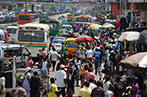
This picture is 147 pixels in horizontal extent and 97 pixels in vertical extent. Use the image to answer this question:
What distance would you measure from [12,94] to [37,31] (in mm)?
13012

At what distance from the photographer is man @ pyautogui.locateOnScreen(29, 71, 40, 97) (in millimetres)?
13203

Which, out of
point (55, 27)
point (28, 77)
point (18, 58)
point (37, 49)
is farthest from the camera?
point (55, 27)

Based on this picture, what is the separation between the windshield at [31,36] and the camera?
80.3 ft

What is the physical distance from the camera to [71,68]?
15789 mm

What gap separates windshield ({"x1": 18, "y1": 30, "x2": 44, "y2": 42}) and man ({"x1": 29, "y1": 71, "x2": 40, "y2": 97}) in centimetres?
1121

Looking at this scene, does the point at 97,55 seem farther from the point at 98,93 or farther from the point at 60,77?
the point at 98,93

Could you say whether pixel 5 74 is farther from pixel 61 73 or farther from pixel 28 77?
pixel 61 73

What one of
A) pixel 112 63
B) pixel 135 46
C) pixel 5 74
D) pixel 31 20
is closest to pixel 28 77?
pixel 5 74

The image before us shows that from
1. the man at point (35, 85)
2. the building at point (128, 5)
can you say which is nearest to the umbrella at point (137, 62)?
the man at point (35, 85)

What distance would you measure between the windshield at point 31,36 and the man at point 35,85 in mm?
11213

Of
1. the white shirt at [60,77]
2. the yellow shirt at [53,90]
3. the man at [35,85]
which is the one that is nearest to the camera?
the yellow shirt at [53,90]

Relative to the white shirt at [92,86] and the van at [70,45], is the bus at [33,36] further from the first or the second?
the white shirt at [92,86]

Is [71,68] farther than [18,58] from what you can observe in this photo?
No

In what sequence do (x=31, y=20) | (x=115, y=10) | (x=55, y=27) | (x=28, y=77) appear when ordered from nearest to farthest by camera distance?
1. (x=28, y=77)
2. (x=55, y=27)
3. (x=31, y=20)
4. (x=115, y=10)
